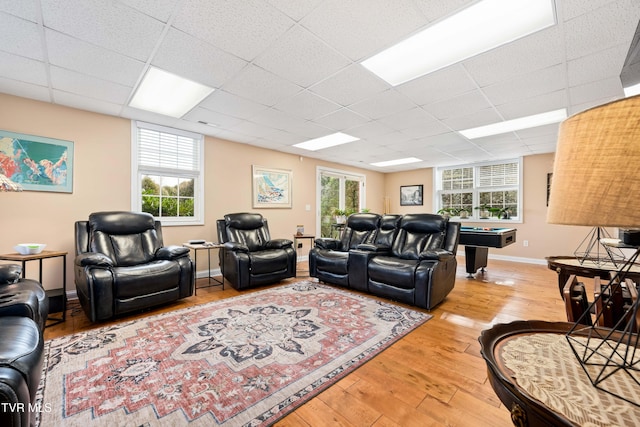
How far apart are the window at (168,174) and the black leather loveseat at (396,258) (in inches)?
87.4

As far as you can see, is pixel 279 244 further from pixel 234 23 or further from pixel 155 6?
pixel 155 6

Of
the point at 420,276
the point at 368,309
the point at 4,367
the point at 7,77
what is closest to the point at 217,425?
the point at 4,367

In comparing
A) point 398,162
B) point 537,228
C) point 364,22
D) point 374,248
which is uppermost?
point 364,22

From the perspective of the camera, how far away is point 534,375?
0.74m

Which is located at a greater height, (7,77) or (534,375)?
(7,77)

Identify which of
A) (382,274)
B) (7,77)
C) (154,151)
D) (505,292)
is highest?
(7,77)

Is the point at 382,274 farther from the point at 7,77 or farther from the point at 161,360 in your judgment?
the point at 7,77

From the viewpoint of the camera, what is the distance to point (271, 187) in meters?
5.54

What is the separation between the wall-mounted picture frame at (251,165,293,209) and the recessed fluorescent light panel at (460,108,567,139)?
340 centimetres

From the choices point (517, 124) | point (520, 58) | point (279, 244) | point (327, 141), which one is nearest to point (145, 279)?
point (279, 244)

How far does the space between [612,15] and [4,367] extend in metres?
3.72

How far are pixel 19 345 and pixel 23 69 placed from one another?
2.69m

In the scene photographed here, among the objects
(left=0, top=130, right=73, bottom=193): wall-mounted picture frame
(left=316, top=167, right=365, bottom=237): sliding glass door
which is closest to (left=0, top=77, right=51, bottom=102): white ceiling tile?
(left=0, top=130, right=73, bottom=193): wall-mounted picture frame

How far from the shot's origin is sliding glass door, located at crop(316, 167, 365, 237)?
6.65 meters
